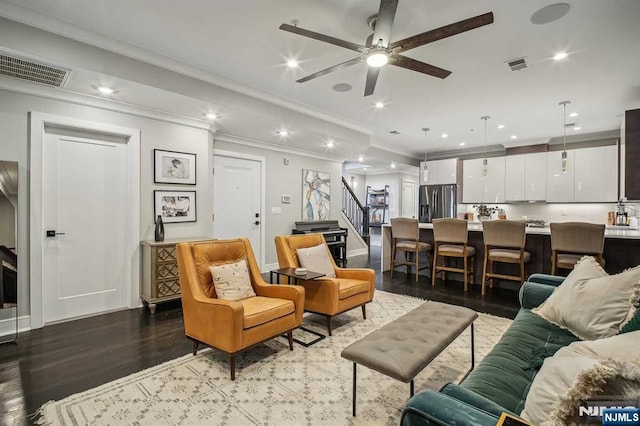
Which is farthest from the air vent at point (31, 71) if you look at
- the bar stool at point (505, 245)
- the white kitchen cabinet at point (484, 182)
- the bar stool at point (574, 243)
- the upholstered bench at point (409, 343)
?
the white kitchen cabinet at point (484, 182)

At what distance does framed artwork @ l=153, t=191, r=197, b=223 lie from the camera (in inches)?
163

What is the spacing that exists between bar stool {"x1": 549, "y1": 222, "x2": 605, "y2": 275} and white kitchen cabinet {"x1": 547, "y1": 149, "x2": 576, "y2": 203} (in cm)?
319

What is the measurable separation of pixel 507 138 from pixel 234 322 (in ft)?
23.2

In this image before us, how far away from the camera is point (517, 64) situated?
11.0 ft

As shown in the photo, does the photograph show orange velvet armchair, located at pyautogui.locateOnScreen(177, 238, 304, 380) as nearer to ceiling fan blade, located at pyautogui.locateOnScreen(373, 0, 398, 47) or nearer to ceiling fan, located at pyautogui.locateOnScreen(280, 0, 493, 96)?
ceiling fan, located at pyautogui.locateOnScreen(280, 0, 493, 96)

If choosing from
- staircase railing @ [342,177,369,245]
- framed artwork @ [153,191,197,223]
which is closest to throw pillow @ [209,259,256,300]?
framed artwork @ [153,191,197,223]

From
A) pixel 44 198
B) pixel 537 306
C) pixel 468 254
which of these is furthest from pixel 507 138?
pixel 44 198

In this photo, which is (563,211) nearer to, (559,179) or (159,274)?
(559,179)

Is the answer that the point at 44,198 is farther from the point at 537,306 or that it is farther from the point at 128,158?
the point at 537,306

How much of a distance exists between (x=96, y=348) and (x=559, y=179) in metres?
8.35

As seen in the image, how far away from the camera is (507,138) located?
269 inches

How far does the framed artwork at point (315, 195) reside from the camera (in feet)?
22.4

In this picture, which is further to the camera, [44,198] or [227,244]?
[44,198]

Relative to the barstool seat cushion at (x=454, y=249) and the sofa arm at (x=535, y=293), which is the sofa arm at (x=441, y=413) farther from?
the barstool seat cushion at (x=454, y=249)
